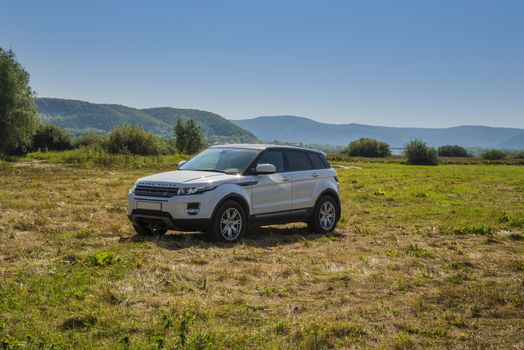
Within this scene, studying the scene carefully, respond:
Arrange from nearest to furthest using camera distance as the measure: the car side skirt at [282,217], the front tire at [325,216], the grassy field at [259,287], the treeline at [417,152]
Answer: the grassy field at [259,287], the car side skirt at [282,217], the front tire at [325,216], the treeline at [417,152]

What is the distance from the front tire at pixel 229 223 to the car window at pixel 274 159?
1451 millimetres

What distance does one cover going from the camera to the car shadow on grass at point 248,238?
11.0m

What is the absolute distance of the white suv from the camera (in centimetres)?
1109

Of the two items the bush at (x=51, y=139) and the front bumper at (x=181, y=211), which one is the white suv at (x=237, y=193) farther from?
the bush at (x=51, y=139)

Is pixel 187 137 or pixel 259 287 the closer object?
pixel 259 287

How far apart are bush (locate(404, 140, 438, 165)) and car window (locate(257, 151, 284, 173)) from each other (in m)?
72.4

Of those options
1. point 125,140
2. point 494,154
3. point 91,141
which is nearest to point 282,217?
point 125,140

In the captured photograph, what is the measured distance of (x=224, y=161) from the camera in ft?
41.2

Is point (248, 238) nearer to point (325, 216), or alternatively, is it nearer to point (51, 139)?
point (325, 216)

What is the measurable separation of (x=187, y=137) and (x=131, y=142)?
38699 mm

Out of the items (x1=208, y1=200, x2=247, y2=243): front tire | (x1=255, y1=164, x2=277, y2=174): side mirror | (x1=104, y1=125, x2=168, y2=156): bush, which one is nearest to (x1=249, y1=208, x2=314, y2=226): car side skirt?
(x1=208, y1=200, x2=247, y2=243): front tire

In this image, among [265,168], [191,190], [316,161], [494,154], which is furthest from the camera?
[494,154]

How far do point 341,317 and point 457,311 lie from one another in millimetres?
1444

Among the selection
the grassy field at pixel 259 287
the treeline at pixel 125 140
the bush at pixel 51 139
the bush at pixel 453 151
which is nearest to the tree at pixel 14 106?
the treeline at pixel 125 140
